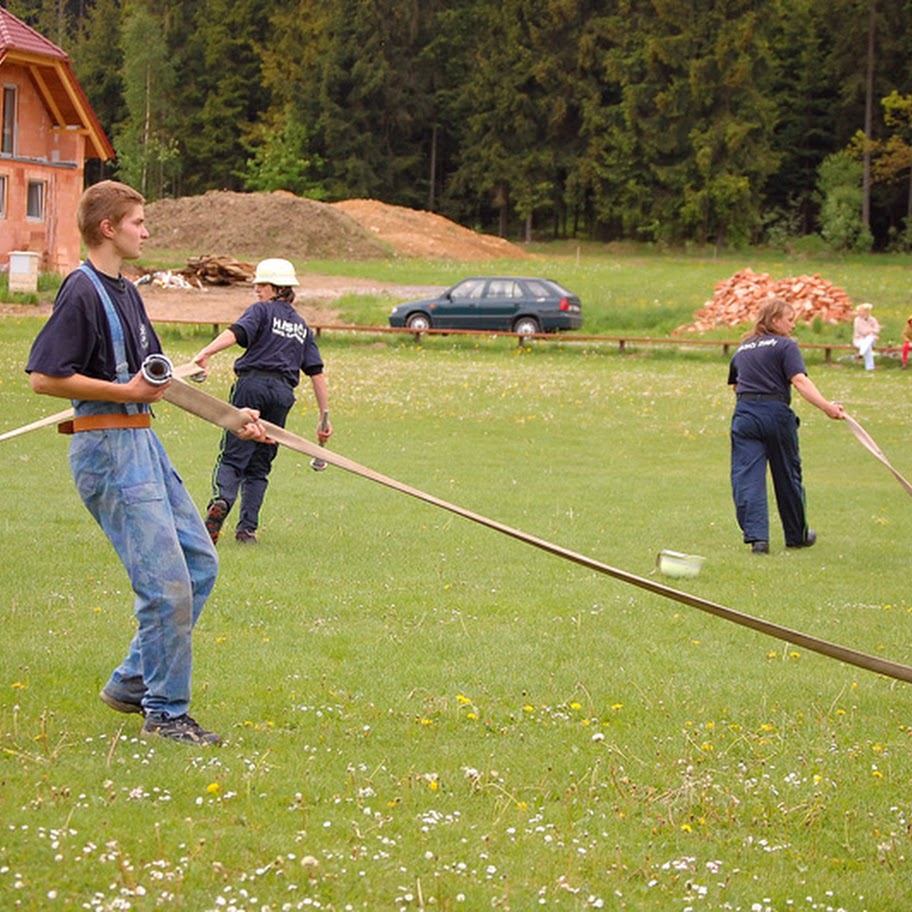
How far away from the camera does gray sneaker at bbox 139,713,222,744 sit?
548cm

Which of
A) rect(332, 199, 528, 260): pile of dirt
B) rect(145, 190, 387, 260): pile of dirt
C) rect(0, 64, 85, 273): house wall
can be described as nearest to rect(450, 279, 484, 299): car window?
rect(0, 64, 85, 273): house wall

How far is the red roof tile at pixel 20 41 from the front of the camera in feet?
137

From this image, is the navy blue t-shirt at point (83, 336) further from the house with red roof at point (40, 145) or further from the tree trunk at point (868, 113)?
the tree trunk at point (868, 113)

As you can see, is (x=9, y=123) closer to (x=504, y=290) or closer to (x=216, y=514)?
(x=504, y=290)

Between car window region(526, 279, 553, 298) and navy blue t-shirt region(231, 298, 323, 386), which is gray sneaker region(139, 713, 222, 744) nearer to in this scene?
navy blue t-shirt region(231, 298, 323, 386)

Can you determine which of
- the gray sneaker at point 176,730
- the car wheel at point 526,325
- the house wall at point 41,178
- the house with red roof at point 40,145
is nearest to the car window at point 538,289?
the car wheel at point 526,325

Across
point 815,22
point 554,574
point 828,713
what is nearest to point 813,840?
point 828,713

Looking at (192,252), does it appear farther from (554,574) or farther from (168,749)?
(168,749)

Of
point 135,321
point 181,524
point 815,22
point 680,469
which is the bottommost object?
point 680,469

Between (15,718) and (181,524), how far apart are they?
1.00 m

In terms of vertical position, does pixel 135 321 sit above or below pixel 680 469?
above

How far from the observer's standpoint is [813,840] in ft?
15.9

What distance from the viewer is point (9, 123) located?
43438 millimetres

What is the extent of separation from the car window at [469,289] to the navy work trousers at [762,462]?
986 inches
